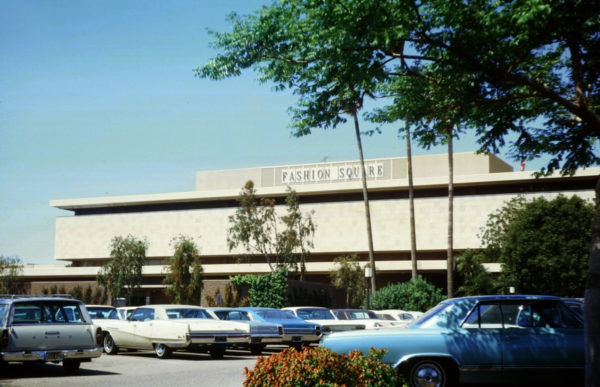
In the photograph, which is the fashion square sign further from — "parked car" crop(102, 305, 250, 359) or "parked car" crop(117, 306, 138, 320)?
"parked car" crop(102, 305, 250, 359)


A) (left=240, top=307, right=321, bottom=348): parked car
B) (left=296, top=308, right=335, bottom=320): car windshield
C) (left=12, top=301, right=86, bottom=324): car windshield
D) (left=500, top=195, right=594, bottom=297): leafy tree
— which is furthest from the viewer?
(left=500, top=195, right=594, bottom=297): leafy tree

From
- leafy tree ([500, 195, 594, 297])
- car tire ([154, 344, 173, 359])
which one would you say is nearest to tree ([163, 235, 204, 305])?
leafy tree ([500, 195, 594, 297])

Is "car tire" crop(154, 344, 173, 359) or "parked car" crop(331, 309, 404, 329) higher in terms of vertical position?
"parked car" crop(331, 309, 404, 329)

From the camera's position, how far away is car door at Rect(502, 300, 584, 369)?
417 inches

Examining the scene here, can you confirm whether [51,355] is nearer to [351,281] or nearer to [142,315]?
[142,315]

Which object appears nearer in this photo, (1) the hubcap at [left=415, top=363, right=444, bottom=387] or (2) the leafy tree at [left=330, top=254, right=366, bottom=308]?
(1) the hubcap at [left=415, top=363, right=444, bottom=387]

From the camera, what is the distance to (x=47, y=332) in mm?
14117

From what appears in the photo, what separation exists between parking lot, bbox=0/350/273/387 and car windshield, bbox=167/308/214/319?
1.36 m

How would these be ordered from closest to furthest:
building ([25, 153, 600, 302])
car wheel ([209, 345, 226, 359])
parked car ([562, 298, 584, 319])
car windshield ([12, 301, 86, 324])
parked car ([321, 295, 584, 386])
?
parked car ([321, 295, 584, 386])
parked car ([562, 298, 584, 319])
car windshield ([12, 301, 86, 324])
car wheel ([209, 345, 226, 359])
building ([25, 153, 600, 302])

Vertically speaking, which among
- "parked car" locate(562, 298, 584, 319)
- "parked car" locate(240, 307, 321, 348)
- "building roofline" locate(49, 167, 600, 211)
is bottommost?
"parked car" locate(240, 307, 321, 348)

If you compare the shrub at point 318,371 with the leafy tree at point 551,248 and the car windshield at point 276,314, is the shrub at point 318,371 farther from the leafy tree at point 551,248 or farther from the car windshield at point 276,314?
the leafy tree at point 551,248

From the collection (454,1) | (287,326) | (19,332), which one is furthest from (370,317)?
(454,1)

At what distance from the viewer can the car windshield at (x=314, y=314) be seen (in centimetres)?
2508

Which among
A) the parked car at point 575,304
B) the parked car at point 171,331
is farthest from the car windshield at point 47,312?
the parked car at point 575,304
